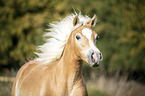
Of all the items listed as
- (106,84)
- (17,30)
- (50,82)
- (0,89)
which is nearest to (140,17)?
(106,84)

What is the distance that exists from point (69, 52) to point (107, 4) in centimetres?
960

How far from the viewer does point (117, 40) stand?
11242 millimetres

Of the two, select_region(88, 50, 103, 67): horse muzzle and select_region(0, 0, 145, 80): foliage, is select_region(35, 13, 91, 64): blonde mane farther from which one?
select_region(0, 0, 145, 80): foliage

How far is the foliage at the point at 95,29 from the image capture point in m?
9.84

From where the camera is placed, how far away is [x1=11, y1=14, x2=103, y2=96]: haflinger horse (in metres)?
2.53

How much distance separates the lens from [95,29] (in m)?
11.0

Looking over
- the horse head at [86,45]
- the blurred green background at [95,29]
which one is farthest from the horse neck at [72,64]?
the blurred green background at [95,29]

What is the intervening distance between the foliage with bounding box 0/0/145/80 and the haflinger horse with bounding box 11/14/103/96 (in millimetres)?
5964

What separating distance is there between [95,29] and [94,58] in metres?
8.91

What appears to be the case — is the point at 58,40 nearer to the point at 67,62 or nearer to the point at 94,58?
the point at 67,62

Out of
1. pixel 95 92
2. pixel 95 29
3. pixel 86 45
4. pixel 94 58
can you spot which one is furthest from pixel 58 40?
pixel 95 29

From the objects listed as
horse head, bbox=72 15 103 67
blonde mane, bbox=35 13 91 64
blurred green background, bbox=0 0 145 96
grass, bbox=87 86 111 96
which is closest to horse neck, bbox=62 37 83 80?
horse head, bbox=72 15 103 67

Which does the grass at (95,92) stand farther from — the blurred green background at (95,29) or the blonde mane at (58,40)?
the blonde mane at (58,40)

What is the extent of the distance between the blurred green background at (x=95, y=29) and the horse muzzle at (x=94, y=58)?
6.79m
